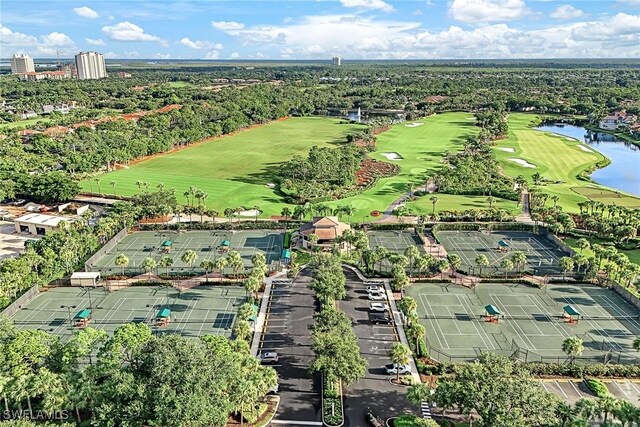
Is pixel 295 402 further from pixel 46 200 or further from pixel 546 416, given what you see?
pixel 46 200

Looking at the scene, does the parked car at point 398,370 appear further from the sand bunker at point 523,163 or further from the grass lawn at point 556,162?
the sand bunker at point 523,163

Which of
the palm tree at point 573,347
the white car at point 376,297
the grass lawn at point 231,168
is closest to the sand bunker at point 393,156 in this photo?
the grass lawn at point 231,168

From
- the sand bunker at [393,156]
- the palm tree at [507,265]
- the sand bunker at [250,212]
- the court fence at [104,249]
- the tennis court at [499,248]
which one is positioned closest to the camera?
the palm tree at [507,265]

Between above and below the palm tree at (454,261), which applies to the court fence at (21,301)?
below

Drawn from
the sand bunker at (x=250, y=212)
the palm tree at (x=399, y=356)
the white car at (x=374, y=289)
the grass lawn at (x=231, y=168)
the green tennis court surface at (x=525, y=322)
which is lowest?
the green tennis court surface at (x=525, y=322)

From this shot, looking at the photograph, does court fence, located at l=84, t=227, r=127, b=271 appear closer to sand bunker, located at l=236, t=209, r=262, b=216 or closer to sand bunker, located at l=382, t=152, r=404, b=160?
sand bunker, located at l=236, t=209, r=262, b=216

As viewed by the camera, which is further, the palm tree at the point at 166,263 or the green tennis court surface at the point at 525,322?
the palm tree at the point at 166,263

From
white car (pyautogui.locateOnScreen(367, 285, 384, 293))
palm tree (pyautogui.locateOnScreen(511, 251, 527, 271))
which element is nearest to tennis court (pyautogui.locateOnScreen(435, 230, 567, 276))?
palm tree (pyautogui.locateOnScreen(511, 251, 527, 271))
